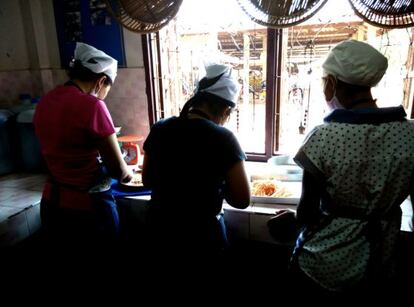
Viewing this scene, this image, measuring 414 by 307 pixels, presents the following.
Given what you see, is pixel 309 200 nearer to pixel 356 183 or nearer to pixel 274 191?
pixel 356 183

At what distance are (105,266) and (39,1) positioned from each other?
79.1 inches

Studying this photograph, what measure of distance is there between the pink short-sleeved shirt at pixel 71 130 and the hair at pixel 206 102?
418 mm

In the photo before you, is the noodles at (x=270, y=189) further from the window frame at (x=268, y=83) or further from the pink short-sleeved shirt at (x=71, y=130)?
the pink short-sleeved shirt at (x=71, y=130)

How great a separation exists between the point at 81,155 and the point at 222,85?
700 mm

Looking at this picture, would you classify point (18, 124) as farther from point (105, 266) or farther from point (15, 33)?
point (105, 266)

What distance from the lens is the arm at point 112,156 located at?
131 cm

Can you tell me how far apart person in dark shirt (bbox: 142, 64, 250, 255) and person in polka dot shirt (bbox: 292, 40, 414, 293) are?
0.80 feet

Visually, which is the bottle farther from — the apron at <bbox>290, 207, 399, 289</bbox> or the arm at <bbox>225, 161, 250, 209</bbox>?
the apron at <bbox>290, 207, 399, 289</bbox>

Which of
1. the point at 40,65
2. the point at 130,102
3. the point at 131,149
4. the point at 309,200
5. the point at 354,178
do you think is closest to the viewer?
the point at 354,178

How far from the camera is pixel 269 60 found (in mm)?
1868

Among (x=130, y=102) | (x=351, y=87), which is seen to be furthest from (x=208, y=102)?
(x=130, y=102)

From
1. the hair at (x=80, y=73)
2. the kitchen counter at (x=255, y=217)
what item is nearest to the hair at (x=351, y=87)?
the kitchen counter at (x=255, y=217)

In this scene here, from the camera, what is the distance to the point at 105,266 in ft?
5.04

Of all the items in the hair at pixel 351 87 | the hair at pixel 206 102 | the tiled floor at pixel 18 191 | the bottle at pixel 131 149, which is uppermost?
the hair at pixel 351 87
